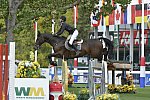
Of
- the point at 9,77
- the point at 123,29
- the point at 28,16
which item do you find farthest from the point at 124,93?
the point at 123,29

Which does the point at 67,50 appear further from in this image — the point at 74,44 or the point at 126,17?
the point at 126,17

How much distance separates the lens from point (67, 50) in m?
21.5

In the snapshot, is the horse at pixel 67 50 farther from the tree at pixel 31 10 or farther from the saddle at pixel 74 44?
the tree at pixel 31 10

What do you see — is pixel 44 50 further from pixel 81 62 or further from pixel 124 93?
pixel 124 93

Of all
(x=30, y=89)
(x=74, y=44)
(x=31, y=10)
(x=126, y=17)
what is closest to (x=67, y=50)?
(x=74, y=44)

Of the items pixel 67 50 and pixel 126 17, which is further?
pixel 126 17

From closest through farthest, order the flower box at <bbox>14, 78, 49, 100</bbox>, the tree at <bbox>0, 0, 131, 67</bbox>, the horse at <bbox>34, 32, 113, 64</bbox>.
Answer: the flower box at <bbox>14, 78, 49, 100</bbox>, the horse at <bbox>34, 32, 113, 64</bbox>, the tree at <bbox>0, 0, 131, 67</bbox>

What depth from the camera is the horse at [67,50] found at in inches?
843

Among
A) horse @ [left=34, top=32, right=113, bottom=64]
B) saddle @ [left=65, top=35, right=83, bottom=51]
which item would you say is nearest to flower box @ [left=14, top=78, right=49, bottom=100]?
saddle @ [left=65, top=35, right=83, bottom=51]

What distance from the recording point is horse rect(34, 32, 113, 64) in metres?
21.4

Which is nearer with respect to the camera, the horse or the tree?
the horse

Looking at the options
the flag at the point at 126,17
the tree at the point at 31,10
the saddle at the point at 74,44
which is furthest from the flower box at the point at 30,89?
the flag at the point at 126,17

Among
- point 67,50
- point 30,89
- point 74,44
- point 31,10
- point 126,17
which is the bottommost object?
point 30,89

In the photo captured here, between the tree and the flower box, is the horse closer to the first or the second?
the tree
